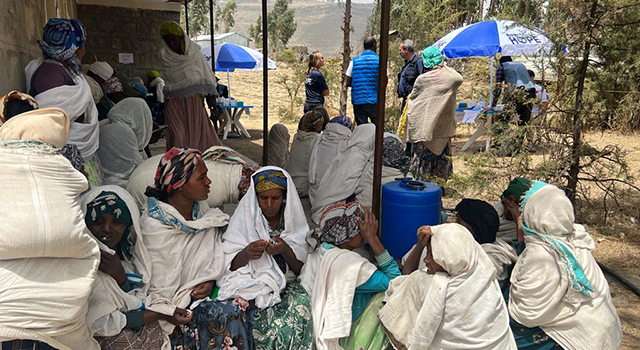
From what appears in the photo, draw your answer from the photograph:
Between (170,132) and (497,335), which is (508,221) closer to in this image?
(497,335)

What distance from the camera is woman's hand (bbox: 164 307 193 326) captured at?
2.34 meters

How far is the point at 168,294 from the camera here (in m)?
2.44

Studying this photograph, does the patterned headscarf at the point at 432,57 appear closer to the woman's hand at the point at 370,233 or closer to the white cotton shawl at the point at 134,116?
the white cotton shawl at the point at 134,116

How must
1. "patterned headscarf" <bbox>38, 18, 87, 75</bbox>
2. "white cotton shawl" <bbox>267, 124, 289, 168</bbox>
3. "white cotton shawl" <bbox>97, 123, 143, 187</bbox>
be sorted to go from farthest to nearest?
"white cotton shawl" <bbox>267, 124, 289, 168</bbox>, "white cotton shawl" <bbox>97, 123, 143, 187</bbox>, "patterned headscarf" <bbox>38, 18, 87, 75</bbox>

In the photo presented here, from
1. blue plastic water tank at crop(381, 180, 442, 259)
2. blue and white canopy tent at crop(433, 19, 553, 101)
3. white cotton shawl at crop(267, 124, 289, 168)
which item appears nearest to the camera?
blue plastic water tank at crop(381, 180, 442, 259)

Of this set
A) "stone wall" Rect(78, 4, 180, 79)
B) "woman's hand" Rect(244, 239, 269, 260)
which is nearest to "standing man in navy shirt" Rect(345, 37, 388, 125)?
"stone wall" Rect(78, 4, 180, 79)

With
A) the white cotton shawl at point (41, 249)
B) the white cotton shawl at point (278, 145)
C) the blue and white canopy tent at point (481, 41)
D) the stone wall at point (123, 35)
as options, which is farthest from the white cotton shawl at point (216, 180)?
the blue and white canopy tent at point (481, 41)

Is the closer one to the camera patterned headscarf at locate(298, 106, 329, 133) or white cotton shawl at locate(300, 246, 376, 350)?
white cotton shawl at locate(300, 246, 376, 350)

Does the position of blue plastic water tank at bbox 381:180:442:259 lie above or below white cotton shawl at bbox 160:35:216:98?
below

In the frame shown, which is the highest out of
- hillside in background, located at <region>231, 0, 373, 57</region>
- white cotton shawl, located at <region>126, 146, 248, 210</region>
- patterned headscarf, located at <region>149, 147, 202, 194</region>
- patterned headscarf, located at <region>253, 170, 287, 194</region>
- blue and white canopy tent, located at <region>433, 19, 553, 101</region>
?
hillside in background, located at <region>231, 0, 373, 57</region>

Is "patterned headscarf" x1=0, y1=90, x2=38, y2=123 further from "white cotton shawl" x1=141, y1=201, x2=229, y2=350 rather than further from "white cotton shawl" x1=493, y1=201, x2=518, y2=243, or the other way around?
"white cotton shawl" x1=493, y1=201, x2=518, y2=243

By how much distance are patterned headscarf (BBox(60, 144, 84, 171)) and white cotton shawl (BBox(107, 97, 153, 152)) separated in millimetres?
1158

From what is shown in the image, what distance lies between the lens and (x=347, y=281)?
2.48m

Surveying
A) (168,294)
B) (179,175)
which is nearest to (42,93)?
(179,175)
